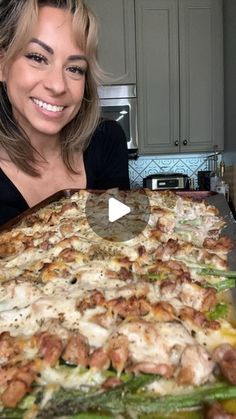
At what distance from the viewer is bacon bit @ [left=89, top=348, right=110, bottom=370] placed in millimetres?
624

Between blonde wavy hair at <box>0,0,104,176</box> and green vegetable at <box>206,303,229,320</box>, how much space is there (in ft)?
3.29

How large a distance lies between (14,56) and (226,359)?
117 centimetres

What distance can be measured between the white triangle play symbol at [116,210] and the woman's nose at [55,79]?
0.40 metres

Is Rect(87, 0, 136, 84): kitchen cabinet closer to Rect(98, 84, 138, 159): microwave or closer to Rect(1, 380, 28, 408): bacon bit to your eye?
Rect(98, 84, 138, 159): microwave

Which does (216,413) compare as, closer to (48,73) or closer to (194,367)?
(194,367)

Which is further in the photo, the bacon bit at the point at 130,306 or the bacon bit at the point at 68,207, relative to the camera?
the bacon bit at the point at 68,207

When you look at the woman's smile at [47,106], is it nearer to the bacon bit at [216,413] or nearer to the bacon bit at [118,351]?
the bacon bit at [118,351]

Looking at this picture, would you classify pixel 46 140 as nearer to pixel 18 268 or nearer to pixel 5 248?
pixel 5 248

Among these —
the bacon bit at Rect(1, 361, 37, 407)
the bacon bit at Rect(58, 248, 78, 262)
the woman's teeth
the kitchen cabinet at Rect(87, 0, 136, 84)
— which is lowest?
the bacon bit at Rect(58, 248, 78, 262)

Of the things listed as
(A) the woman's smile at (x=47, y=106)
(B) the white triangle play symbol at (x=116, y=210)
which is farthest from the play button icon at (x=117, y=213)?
(A) the woman's smile at (x=47, y=106)

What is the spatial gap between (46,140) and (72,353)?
4.33 feet

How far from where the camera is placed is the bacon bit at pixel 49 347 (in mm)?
635

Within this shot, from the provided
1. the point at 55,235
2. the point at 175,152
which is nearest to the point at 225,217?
the point at 55,235

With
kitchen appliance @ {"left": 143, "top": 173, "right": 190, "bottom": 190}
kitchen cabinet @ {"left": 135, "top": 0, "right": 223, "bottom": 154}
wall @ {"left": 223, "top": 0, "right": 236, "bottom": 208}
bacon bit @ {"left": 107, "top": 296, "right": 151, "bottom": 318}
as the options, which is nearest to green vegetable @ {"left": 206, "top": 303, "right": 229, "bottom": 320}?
bacon bit @ {"left": 107, "top": 296, "right": 151, "bottom": 318}
